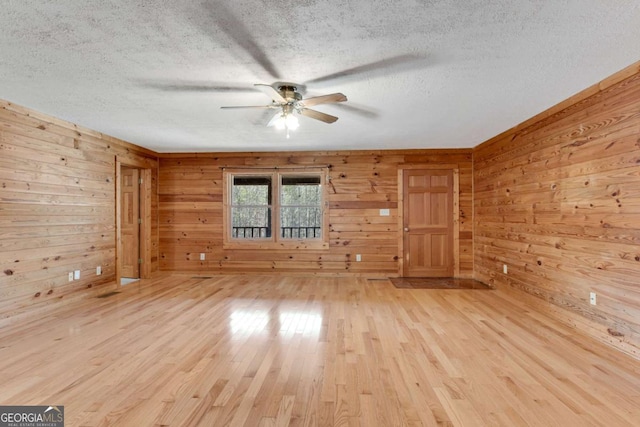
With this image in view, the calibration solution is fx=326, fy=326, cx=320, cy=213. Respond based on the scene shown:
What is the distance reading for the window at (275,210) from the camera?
245 inches

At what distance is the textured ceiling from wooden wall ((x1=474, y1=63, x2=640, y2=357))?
31 cm

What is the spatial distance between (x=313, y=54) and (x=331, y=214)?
3982 millimetres

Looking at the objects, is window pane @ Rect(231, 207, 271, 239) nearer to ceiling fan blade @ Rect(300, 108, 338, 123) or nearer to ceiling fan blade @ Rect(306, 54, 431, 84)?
ceiling fan blade @ Rect(300, 108, 338, 123)

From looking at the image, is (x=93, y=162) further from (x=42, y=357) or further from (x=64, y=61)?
(x=42, y=357)

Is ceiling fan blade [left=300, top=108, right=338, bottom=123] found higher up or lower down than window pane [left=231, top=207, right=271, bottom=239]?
higher up

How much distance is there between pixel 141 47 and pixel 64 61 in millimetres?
724

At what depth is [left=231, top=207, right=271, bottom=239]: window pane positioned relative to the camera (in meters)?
6.38

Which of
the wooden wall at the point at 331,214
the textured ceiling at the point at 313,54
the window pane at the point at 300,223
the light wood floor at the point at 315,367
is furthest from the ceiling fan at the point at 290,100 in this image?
the window pane at the point at 300,223

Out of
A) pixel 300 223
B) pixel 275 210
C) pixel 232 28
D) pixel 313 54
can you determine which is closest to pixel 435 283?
pixel 300 223

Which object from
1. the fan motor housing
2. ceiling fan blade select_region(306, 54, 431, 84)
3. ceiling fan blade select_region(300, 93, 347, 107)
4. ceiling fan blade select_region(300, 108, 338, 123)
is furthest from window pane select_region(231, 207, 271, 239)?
ceiling fan blade select_region(306, 54, 431, 84)

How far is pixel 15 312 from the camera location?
3.49 m

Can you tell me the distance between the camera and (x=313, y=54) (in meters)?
2.35

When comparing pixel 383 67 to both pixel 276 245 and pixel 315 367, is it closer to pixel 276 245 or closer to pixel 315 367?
pixel 315 367

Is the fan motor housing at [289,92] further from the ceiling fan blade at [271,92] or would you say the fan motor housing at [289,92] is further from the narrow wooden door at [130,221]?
the narrow wooden door at [130,221]
